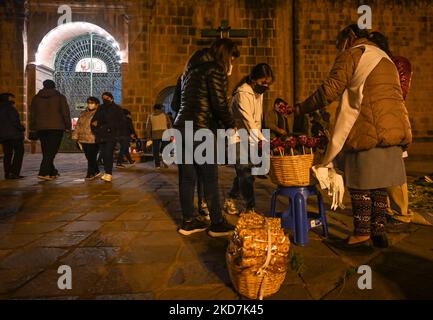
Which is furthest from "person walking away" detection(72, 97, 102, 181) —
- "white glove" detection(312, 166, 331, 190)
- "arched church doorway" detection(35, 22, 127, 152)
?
"arched church doorway" detection(35, 22, 127, 152)

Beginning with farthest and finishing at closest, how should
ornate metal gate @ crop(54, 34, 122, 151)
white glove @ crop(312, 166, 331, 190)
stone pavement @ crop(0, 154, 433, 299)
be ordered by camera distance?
ornate metal gate @ crop(54, 34, 122, 151)
white glove @ crop(312, 166, 331, 190)
stone pavement @ crop(0, 154, 433, 299)

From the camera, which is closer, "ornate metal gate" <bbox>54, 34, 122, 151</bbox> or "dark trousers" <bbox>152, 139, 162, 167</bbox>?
"dark trousers" <bbox>152, 139, 162, 167</bbox>

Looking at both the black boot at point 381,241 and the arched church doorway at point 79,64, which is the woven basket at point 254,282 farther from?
the arched church doorway at point 79,64

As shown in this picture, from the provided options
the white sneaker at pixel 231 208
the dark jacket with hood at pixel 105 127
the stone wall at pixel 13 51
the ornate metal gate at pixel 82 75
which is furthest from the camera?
the ornate metal gate at pixel 82 75

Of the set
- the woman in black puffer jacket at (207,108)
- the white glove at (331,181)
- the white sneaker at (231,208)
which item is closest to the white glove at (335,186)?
the white glove at (331,181)

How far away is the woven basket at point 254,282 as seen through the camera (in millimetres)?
1815

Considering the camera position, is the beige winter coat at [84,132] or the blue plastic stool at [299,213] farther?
the beige winter coat at [84,132]

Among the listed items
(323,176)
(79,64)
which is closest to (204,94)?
(323,176)

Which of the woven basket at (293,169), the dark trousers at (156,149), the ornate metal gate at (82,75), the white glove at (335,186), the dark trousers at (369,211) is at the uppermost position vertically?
the ornate metal gate at (82,75)

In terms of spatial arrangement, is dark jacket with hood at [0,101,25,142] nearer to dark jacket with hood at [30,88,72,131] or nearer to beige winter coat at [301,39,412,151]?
dark jacket with hood at [30,88,72,131]

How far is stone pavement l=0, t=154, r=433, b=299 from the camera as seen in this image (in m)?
1.97

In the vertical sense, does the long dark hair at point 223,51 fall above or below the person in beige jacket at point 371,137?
above

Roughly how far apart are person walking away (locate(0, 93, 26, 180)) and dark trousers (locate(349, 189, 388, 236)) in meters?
6.66

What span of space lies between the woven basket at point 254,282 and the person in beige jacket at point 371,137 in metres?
1.15
